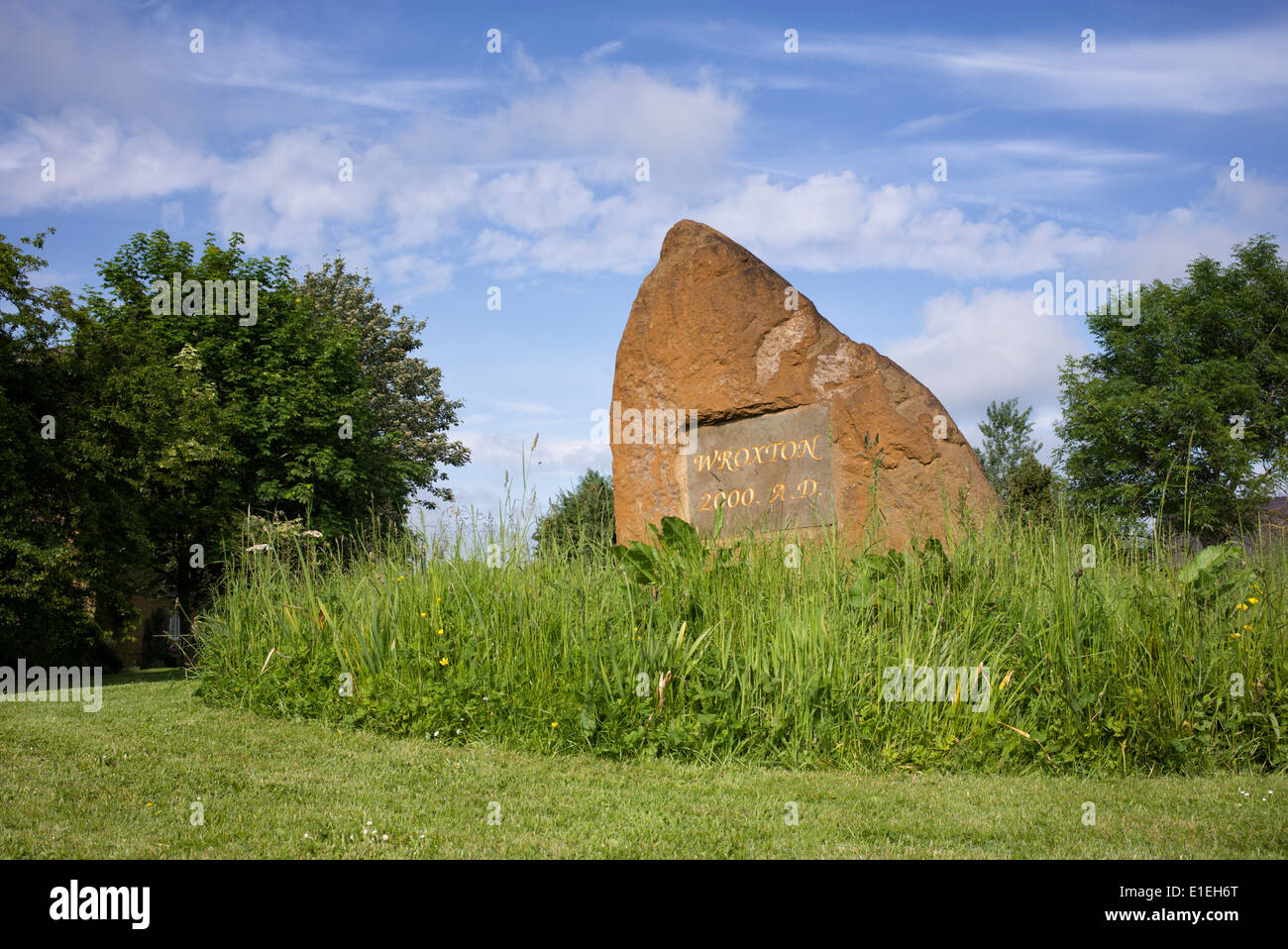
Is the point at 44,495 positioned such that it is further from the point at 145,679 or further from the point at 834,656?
the point at 834,656

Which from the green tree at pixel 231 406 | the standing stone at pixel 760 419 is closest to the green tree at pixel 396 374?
the green tree at pixel 231 406

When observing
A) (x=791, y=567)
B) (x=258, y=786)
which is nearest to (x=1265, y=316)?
(x=791, y=567)

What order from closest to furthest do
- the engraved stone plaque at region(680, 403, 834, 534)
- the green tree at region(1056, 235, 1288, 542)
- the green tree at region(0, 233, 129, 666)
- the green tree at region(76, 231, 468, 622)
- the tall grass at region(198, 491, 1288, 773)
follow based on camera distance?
the tall grass at region(198, 491, 1288, 773) < the engraved stone plaque at region(680, 403, 834, 534) < the green tree at region(0, 233, 129, 666) < the green tree at region(76, 231, 468, 622) < the green tree at region(1056, 235, 1288, 542)

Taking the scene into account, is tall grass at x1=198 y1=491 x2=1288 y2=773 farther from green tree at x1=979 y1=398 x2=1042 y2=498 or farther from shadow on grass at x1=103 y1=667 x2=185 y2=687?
green tree at x1=979 y1=398 x2=1042 y2=498

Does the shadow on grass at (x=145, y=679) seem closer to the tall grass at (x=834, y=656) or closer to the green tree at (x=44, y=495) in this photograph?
the green tree at (x=44, y=495)

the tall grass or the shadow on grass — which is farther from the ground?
the tall grass

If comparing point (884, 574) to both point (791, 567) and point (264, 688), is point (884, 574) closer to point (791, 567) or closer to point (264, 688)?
point (791, 567)

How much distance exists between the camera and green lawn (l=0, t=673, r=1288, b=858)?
409cm

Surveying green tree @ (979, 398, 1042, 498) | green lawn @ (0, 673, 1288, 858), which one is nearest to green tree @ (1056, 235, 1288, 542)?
green tree @ (979, 398, 1042, 498)

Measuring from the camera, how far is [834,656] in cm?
579

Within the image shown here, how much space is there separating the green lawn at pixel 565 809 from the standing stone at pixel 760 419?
139 inches

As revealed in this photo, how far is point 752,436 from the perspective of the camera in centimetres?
915

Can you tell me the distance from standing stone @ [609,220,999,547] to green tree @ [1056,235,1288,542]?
20.0 metres

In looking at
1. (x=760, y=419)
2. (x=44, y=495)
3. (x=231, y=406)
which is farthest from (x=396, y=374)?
(x=760, y=419)
